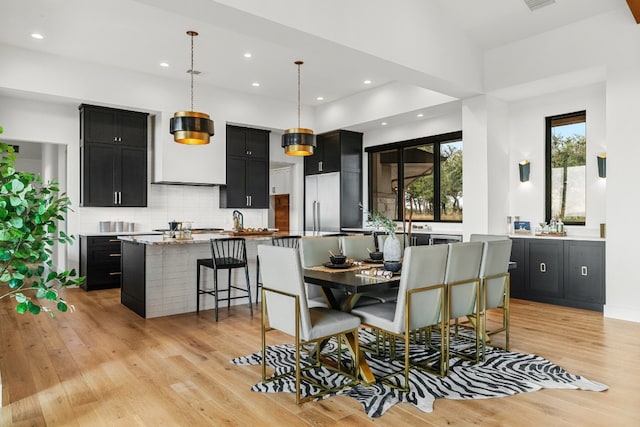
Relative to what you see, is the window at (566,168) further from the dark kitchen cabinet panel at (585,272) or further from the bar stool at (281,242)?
the bar stool at (281,242)

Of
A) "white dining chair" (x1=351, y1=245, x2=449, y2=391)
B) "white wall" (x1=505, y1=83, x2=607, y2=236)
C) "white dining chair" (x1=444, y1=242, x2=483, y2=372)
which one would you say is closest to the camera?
"white dining chair" (x1=351, y1=245, x2=449, y2=391)

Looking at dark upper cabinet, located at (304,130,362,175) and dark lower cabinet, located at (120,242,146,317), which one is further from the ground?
dark upper cabinet, located at (304,130,362,175)

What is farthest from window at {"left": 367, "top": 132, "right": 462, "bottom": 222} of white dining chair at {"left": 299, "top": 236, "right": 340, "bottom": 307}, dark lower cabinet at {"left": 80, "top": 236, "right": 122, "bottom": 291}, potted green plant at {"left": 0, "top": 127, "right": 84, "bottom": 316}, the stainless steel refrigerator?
potted green plant at {"left": 0, "top": 127, "right": 84, "bottom": 316}

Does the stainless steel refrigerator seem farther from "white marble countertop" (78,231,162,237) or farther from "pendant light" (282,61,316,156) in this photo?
"white marble countertop" (78,231,162,237)

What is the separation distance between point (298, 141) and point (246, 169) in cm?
277

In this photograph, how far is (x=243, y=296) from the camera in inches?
217

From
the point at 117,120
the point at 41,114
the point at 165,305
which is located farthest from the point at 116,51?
the point at 165,305

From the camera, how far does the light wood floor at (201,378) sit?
8.29 ft

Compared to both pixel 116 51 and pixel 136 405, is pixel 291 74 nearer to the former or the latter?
pixel 116 51

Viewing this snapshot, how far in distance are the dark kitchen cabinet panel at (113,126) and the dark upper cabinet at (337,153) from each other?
3.33m

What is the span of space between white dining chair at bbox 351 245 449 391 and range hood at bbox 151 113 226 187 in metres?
5.17

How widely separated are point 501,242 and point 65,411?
334 centimetres

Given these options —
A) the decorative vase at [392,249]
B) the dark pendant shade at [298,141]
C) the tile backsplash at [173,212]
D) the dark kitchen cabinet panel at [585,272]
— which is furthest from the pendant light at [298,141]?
the dark kitchen cabinet panel at [585,272]

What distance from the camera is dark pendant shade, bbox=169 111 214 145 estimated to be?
4.83 metres
